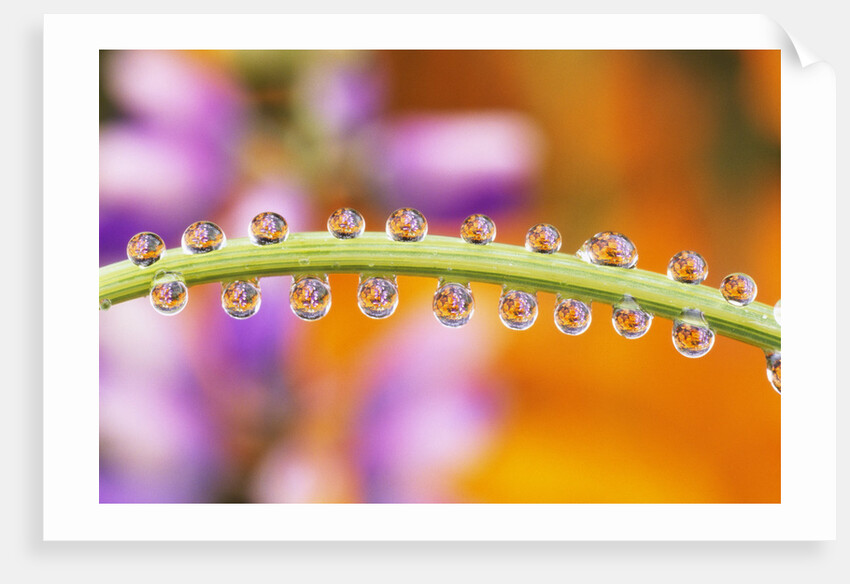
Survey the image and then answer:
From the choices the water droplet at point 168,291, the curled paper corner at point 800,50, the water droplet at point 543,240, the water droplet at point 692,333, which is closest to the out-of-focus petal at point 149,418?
the water droplet at point 168,291

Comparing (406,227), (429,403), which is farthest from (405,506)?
(406,227)

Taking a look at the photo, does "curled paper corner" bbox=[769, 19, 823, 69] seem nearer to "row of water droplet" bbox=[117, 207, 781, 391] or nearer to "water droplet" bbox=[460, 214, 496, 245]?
"row of water droplet" bbox=[117, 207, 781, 391]

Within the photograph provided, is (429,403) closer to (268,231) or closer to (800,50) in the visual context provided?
(268,231)

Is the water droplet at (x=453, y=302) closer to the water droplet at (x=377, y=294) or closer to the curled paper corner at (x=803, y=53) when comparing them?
the water droplet at (x=377, y=294)

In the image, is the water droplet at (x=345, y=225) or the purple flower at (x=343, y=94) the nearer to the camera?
the water droplet at (x=345, y=225)

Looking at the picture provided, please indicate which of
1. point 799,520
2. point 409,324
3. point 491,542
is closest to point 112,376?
point 409,324

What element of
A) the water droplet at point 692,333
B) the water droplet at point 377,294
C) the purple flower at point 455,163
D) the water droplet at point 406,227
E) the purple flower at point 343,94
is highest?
the purple flower at point 343,94

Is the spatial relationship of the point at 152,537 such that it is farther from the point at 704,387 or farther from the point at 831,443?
the point at 831,443
